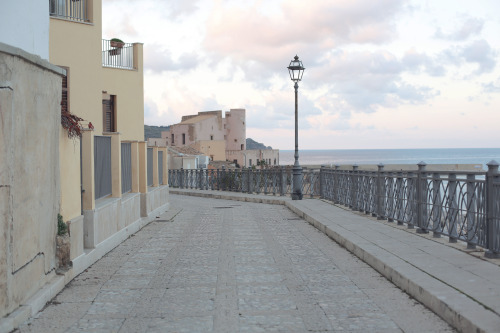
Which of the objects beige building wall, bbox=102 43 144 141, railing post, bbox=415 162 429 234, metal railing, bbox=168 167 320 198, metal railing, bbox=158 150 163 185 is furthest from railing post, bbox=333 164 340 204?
beige building wall, bbox=102 43 144 141

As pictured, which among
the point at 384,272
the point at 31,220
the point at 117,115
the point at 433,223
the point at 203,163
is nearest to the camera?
the point at 31,220

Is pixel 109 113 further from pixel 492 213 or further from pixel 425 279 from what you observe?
pixel 425 279

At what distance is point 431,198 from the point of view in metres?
10.7

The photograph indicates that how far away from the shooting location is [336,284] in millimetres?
7602

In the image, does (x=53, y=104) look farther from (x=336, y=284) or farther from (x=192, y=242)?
(x=192, y=242)

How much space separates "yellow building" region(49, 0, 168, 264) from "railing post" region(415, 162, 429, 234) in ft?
18.7

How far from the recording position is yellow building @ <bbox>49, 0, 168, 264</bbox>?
9.09m

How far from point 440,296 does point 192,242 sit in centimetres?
657

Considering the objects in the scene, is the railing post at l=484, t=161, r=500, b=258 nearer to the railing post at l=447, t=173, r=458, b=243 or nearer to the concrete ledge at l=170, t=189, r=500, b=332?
the concrete ledge at l=170, t=189, r=500, b=332

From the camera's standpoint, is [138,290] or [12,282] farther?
[138,290]

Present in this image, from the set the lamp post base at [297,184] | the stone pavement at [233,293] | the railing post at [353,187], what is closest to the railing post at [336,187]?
the railing post at [353,187]

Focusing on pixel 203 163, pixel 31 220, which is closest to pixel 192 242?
pixel 31 220

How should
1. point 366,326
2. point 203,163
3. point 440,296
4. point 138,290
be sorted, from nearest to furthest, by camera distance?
point 366,326 → point 440,296 → point 138,290 → point 203,163

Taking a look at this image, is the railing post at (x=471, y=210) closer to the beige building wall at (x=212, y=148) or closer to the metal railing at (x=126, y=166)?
the metal railing at (x=126, y=166)
